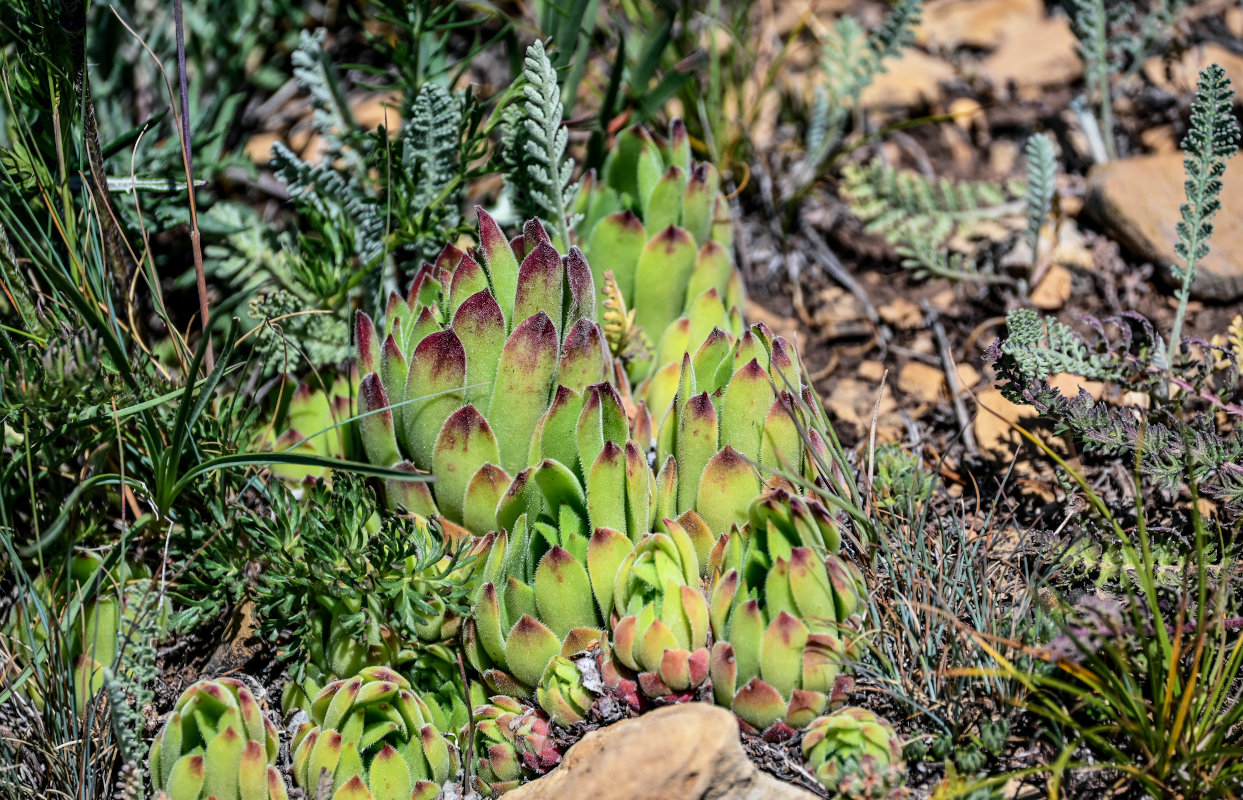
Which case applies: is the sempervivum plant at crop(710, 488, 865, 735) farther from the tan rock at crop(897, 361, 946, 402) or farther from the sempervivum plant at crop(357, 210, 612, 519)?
the tan rock at crop(897, 361, 946, 402)

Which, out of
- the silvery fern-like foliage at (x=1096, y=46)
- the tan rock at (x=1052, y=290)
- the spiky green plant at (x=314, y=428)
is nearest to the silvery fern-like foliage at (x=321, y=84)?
the spiky green plant at (x=314, y=428)

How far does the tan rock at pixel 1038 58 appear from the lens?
12.2 ft

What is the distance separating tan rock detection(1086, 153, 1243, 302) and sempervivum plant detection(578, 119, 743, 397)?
132 centimetres

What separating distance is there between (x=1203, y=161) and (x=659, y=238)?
53.0 inches

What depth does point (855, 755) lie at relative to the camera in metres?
1.73

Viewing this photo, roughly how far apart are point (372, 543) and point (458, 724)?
47 cm

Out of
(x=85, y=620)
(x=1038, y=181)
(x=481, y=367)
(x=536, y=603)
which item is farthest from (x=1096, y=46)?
(x=85, y=620)

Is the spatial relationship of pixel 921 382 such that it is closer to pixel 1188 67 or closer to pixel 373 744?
pixel 1188 67

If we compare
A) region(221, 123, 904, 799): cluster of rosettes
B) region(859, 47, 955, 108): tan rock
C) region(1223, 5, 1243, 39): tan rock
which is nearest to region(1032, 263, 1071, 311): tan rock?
region(859, 47, 955, 108): tan rock

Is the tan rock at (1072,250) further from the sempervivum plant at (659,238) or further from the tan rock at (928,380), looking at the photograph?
the sempervivum plant at (659,238)

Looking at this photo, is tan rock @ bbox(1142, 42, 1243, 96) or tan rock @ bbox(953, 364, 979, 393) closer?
tan rock @ bbox(953, 364, 979, 393)

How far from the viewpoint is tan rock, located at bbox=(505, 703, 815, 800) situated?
65.9 inches

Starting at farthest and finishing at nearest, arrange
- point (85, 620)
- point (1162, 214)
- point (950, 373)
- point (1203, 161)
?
point (1162, 214), point (950, 373), point (1203, 161), point (85, 620)

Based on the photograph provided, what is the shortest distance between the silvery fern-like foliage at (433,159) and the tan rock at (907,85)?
1828 mm
